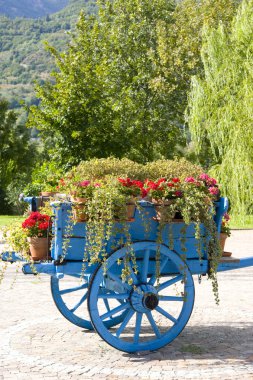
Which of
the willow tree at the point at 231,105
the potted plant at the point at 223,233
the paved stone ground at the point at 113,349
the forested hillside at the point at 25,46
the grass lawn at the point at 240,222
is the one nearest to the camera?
the paved stone ground at the point at 113,349

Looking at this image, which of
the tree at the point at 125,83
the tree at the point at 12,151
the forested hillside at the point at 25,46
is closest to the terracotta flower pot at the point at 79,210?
the tree at the point at 125,83

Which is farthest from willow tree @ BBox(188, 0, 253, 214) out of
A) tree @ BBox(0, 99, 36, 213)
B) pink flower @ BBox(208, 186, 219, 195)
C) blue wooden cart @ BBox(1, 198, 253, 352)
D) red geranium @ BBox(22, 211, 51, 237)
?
tree @ BBox(0, 99, 36, 213)

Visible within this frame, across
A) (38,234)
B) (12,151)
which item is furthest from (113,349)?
(12,151)

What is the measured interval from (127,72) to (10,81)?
136539mm

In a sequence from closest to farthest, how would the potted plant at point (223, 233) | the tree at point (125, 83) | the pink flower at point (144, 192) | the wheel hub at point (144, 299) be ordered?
the wheel hub at point (144, 299)
the pink flower at point (144, 192)
the potted plant at point (223, 233)
the tree at point (125, 83)

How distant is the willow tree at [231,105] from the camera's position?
18281 mm

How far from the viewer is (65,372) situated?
5258mm

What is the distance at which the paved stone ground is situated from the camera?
17.2 ft

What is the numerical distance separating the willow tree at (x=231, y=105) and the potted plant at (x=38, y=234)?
12532mm

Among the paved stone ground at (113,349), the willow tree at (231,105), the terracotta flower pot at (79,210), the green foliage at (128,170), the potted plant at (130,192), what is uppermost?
the willow tree at (231,105)

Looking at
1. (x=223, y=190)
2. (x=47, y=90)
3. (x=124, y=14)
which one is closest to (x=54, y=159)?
(x=47, y=90)

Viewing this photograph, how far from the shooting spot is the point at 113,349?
600cm

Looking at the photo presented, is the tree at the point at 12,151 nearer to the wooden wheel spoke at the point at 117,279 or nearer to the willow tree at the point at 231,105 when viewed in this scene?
the willow tree at the point at 231,105

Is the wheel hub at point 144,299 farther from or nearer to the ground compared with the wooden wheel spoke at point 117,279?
nearer to the ground
